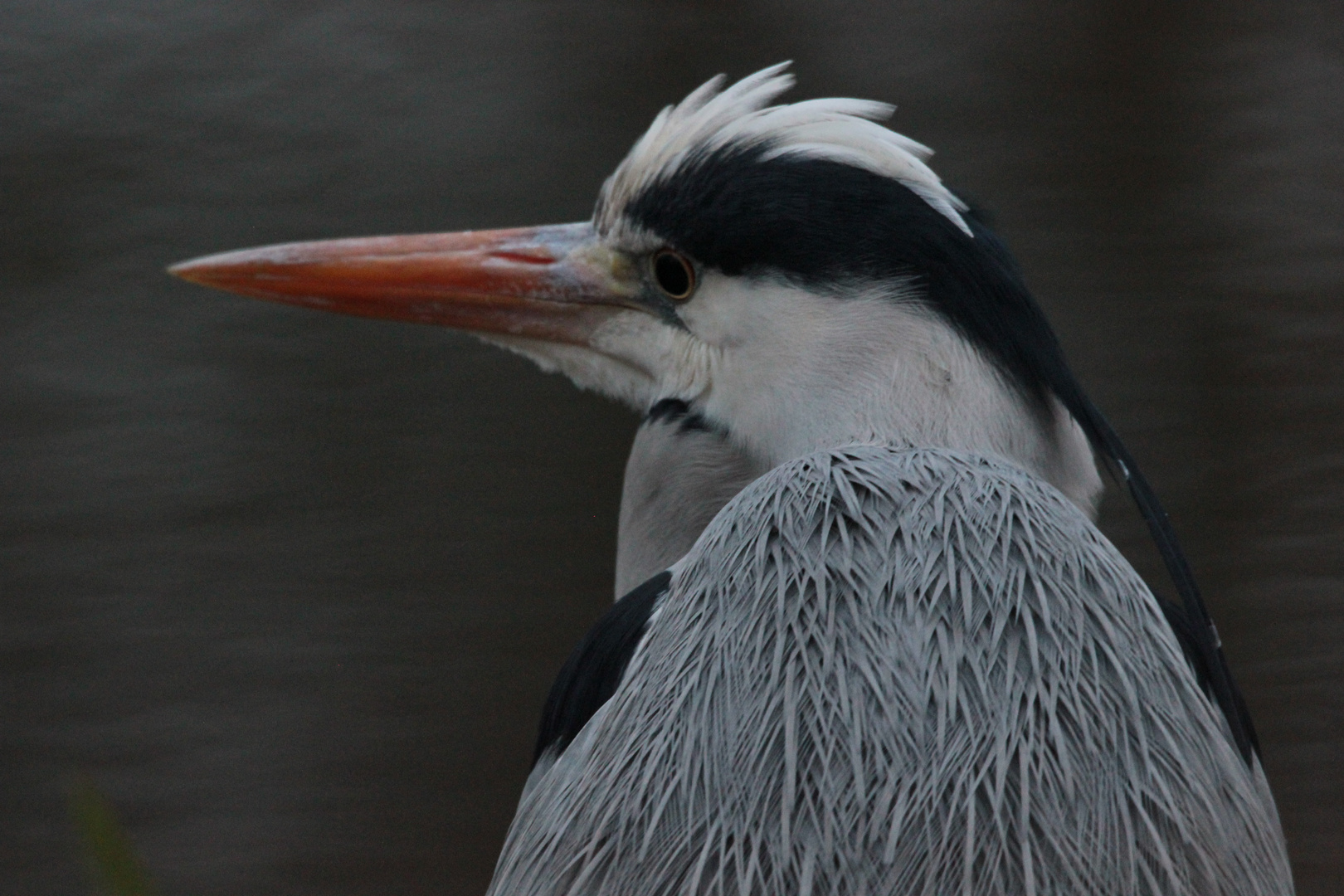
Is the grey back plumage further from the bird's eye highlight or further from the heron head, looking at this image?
the bird's eye highlight

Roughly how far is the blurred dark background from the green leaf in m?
2.69

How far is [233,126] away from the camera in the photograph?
153 inches

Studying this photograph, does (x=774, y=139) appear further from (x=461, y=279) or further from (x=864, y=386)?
(x=461, y=279)

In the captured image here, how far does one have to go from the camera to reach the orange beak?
1758 mm

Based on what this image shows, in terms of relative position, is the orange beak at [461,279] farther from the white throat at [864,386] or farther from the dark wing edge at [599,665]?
the dark wing edge at [599,665]

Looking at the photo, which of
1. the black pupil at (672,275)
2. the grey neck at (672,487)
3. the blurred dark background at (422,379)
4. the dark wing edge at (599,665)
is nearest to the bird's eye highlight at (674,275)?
the black pupil at (672,275)

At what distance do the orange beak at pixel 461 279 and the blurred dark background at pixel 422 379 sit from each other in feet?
5.17

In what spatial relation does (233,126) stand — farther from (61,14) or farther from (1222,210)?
(1222,210)

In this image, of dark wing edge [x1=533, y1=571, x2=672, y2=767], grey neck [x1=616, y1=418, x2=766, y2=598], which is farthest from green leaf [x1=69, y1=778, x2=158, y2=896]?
grey neck [x1=616, y1=418, x2=766, y2=598]

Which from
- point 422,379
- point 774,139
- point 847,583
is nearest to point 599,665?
point 847,583

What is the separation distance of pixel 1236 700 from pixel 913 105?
2.64 m

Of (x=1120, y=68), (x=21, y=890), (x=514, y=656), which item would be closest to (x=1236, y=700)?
(x=514, y=656)

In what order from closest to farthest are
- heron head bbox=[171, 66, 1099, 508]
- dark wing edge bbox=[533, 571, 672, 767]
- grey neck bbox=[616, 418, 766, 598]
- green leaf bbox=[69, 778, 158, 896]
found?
green leaf bbox=[69, 778, 158, 896], dark wing edge bbox=[533, 571, 672, 767], heron head bbox=[171, 66, 1099, 508], grey neck bbox=[616, 418, 766, 598]

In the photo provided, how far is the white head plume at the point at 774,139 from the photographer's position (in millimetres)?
1520
